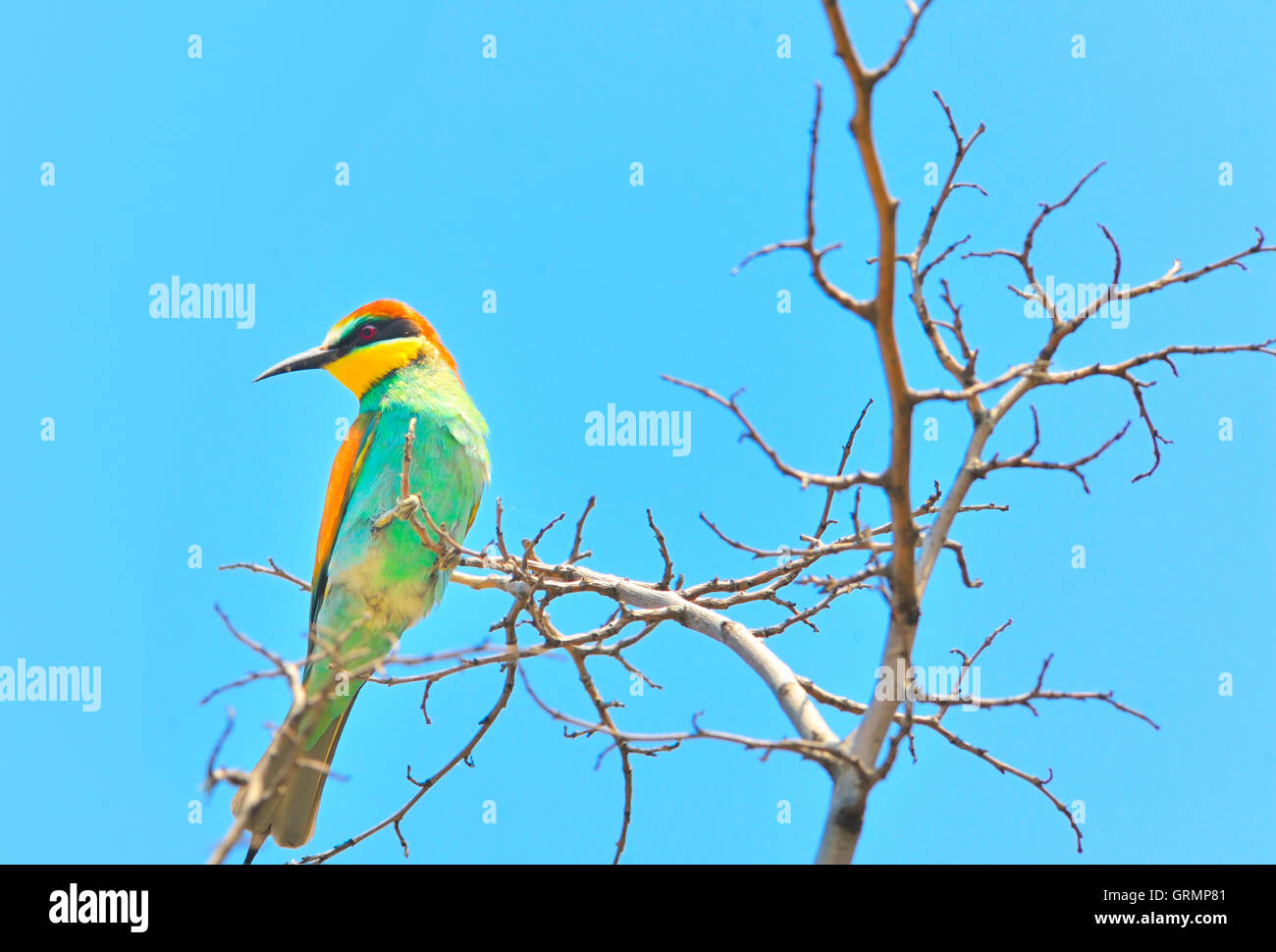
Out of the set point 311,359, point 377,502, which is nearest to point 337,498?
point 377,502

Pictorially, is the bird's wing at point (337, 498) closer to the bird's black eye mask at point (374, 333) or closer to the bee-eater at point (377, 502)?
the bee-eater at point (377, 502)

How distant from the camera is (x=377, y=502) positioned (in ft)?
18.1

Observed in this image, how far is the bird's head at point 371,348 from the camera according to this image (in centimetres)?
602

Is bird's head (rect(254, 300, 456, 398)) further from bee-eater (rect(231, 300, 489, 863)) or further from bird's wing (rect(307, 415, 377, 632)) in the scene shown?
bird's wing (rect(307, 415, 377, 632))

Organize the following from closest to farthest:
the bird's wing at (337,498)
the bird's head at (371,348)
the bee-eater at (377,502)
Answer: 1. the bee-eater at (377,502)
2. the bird's wing at (337,498)
3. the bird's head at (371,348)

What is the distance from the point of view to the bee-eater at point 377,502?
17.2 ft

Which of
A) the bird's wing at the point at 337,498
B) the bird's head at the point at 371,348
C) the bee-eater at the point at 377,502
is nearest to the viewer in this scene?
the bee-eater at the point at 377,502

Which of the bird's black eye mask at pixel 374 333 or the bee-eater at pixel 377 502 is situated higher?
the bird's black eye mask at pixel 374 333

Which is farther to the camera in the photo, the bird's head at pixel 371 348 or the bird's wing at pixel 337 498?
the bird's head at pixel 371 348

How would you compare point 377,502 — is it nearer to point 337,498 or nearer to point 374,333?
point 337,498

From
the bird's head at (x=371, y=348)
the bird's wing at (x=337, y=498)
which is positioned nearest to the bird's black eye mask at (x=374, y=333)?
the bird's head at (x=371, y=348)

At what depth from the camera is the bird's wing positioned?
5602mm
